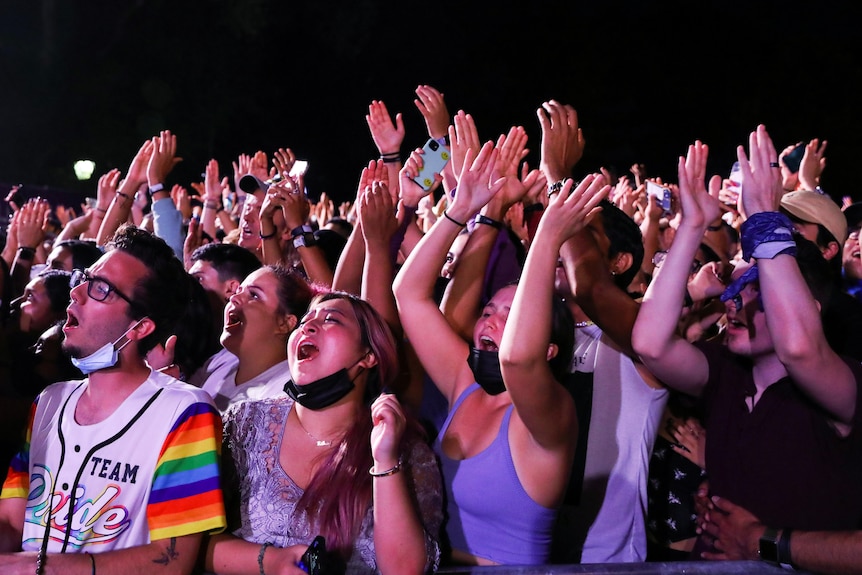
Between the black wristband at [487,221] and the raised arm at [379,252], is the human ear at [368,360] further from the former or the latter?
the black wristband at [487,221]

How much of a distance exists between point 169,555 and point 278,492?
43 cm

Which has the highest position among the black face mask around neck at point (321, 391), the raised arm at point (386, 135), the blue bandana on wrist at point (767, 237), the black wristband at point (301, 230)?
the blue bandana on wrist at point (767, 237)

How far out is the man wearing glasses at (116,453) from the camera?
→ 250 cm

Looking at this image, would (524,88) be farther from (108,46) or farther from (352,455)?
(352,455)

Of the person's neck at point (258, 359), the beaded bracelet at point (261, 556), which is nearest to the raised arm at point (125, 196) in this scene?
the person's neck at point (258, 359)

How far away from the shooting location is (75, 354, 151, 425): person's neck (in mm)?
2711

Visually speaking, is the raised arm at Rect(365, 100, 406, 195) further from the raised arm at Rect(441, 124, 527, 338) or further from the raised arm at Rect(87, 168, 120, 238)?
the raised arm at Rect(87, 168, 120, 238)

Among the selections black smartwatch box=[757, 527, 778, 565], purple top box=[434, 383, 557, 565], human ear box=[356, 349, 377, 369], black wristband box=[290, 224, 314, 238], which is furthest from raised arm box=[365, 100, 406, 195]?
black smartwatch box=[757, 527, 778, 565]

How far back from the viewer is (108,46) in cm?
2223

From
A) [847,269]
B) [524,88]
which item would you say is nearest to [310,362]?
[847,269]

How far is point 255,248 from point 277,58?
1989cm

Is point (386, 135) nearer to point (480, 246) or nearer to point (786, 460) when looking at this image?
point (480, 246)

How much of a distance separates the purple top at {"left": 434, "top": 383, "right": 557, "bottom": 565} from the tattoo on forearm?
2.86 feet

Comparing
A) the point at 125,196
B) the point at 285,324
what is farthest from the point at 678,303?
the point at 125,196
